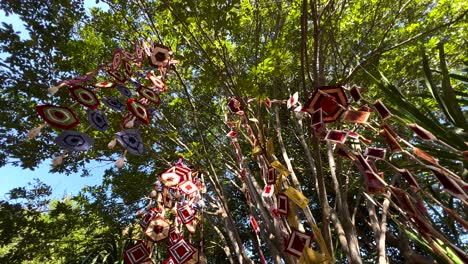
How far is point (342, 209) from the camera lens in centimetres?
348

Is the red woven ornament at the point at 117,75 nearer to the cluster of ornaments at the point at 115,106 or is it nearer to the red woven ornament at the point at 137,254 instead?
the cluster of ornaments at the point at 115,106

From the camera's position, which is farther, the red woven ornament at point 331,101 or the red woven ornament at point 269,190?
the red woven ornament at point 269,190

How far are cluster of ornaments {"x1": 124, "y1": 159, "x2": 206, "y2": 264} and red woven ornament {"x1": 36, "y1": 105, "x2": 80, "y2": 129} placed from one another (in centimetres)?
105

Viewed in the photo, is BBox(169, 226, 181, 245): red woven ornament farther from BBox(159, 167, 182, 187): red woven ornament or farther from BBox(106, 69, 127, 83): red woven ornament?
BBox(106, 69, 127, 83): red woven ornament

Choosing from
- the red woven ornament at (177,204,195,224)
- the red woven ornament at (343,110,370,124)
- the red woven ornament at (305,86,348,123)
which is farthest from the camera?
the red woven ornament at (177,204,195,224)

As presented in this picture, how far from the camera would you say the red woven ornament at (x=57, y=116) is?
83.5 inches

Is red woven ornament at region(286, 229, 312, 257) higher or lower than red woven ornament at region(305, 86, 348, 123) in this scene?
lower

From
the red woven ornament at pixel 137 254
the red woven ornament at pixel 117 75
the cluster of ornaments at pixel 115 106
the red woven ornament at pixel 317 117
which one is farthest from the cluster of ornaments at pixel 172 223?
the red woven ornament at pixel 317 117

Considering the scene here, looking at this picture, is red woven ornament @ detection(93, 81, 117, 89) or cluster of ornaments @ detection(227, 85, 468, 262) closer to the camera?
cluster of ornaments @ detection(227, 85, 468, 262)

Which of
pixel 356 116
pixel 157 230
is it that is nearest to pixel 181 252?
pixel 157 230

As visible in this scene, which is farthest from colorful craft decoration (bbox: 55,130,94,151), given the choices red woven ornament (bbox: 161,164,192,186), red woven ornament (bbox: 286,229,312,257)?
red woven ornament (bbox: 286,229,312,257)

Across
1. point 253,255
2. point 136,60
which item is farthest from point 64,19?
point 253,255

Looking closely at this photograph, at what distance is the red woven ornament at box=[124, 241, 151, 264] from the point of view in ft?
8.56

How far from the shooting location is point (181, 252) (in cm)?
274
